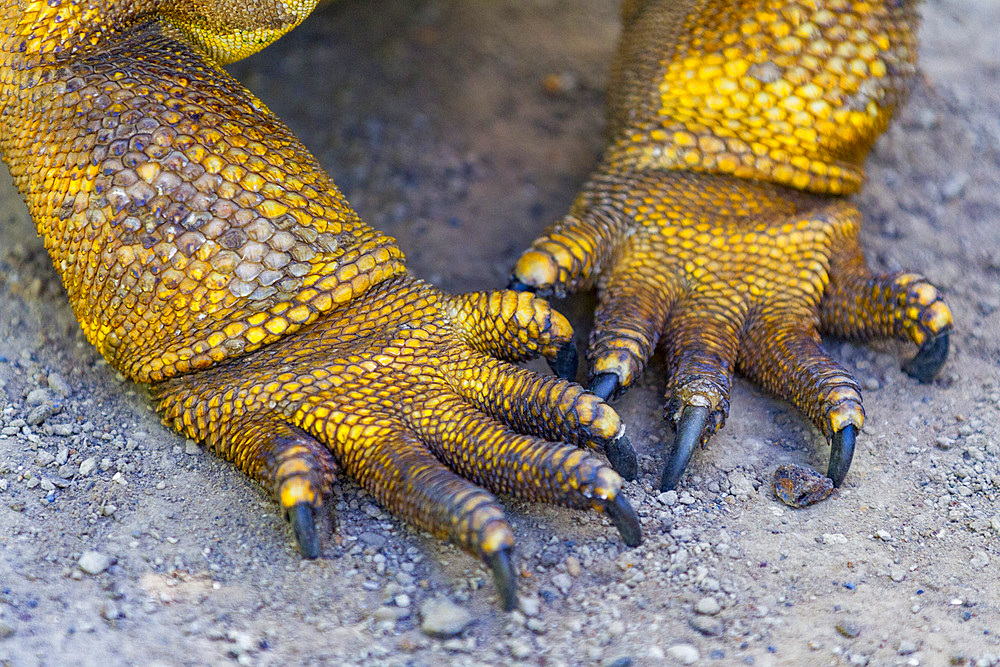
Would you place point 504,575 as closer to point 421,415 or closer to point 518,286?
point 421,415

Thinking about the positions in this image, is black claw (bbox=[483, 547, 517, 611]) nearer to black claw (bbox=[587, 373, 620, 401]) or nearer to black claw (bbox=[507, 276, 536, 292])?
black claw (bbox=[587, 373, 620, 401])

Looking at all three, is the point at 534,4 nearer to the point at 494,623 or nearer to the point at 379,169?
the point at 379,169

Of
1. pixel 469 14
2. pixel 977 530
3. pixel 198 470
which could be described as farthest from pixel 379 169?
pixel 977 530

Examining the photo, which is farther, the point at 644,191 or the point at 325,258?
the point at 644,191

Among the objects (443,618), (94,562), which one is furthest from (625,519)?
(94,562)

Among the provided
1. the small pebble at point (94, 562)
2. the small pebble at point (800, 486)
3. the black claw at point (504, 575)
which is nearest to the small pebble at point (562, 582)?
the black claw at point (504, 575)
